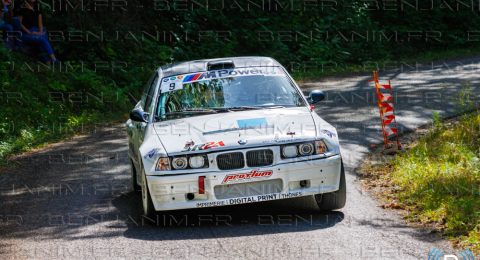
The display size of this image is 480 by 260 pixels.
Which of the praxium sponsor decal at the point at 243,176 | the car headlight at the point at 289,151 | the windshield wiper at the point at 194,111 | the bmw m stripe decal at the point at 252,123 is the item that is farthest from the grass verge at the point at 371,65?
the praxium sponsor decal at the point at 243,176

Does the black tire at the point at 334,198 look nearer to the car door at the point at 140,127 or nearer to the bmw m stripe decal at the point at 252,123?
the bmw m stripe decal at the point at 252,123

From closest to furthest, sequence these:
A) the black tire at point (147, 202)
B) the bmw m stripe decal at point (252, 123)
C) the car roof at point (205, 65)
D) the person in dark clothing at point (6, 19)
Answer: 1. the black tire at point (147, 202)
2. the bmw m stripe decal at point (252, 123)
3. the car roof at point (205, 65)
4. the person in dark clothing at point (6, 19)

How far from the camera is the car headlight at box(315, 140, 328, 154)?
877 cm

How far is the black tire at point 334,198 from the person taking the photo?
8.96 metres

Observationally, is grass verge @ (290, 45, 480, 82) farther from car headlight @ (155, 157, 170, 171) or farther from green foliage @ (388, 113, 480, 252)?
car headlight @ (155, 157, 170, 171)

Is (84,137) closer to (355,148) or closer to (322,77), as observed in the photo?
(355,148)

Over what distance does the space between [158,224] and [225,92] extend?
6.21 feet

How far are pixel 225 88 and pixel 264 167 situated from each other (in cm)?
175

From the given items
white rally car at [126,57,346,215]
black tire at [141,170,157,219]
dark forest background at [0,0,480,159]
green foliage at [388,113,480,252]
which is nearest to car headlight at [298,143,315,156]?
white rally car at [126,57,346,215]

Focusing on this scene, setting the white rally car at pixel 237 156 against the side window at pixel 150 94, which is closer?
the white rally car at pixel 237 156

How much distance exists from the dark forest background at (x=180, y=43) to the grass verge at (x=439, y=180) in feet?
24.2

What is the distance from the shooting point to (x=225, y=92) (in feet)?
32.8

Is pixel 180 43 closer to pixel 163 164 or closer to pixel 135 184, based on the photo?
pixel 135 184

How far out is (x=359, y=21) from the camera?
33.0 metres
